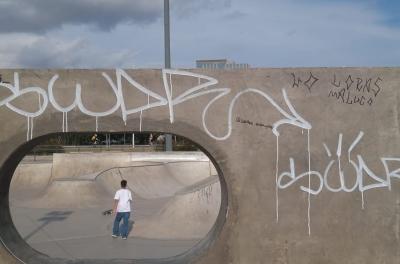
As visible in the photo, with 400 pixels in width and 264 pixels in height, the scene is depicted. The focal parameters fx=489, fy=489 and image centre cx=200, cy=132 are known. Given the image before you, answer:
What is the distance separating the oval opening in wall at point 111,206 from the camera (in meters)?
10.2

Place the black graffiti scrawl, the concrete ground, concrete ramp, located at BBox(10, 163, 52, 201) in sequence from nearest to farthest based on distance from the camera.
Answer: the black graffiti scrawl, the concrete ground, concrete ramp, located at BBox(10, 163, 52, 201)

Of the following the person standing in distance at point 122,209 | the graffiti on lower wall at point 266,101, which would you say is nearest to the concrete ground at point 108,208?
the person standing in distance at point 122,209

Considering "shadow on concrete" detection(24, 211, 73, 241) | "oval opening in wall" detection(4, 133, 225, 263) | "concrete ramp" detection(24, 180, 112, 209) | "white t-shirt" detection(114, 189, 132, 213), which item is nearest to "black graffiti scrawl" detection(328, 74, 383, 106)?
"oval opening in wall" detection(4, 133, 225, 263)

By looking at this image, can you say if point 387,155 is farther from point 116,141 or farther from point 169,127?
point 116,141

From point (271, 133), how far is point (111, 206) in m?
12.8

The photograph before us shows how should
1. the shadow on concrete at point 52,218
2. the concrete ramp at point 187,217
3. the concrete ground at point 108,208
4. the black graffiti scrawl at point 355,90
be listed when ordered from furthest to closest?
the shadow on concrete at point 52,218 → the concrete ramp at point 187,217 → the concrete ground at point 108,208 → the black graffiti scrawl at point 355,90

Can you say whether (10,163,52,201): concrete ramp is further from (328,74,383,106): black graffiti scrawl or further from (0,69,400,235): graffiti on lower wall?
(328,74,383,106): black graffiti scrawl

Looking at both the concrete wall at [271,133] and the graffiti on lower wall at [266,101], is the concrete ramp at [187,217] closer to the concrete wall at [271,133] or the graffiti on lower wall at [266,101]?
the concrete wall at [271,133]

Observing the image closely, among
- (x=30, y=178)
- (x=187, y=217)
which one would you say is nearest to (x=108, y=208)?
(x=187, y=217)

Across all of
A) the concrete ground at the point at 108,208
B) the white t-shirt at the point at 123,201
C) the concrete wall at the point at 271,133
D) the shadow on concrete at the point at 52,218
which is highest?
the concrete wall at the point at 271,133

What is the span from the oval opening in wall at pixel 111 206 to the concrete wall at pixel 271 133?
1.30 feet

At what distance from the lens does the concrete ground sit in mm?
10477

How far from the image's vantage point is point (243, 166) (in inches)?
238

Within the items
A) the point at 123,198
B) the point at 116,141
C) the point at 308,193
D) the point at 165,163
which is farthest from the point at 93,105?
the point at 116,141
